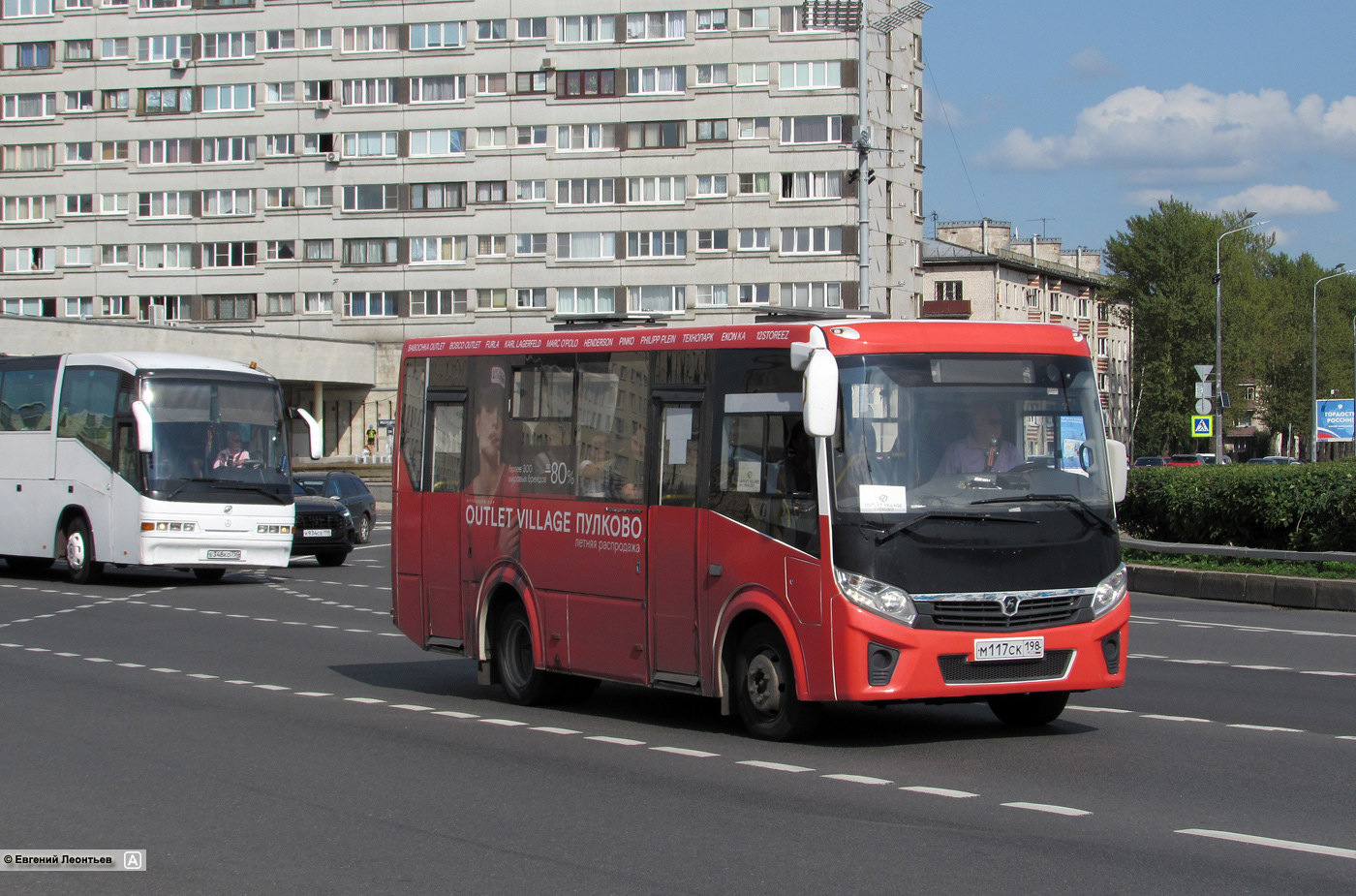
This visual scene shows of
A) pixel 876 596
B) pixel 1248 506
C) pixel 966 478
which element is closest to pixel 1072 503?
pixel 966 478

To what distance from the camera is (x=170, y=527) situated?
2480 centimetres

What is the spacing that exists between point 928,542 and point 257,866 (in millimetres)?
4277

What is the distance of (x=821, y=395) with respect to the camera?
30.5 ft

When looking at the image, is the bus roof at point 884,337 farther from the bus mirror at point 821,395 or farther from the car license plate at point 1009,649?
the car license plate at point 1009,649

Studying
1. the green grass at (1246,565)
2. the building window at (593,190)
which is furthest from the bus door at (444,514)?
the building window at (593,190)

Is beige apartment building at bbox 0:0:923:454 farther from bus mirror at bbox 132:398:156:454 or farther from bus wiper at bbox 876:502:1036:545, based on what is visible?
bus wiper at bbox 876:502:1036:545

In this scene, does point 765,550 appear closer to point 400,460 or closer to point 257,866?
point 257,866

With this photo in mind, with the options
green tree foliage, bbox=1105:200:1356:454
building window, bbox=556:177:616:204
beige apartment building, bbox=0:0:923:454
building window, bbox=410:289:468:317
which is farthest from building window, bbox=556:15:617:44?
green tree foliage, bbox=1105:200:1356:454

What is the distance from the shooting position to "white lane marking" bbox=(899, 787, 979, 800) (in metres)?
8.33

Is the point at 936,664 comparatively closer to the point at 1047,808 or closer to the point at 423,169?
the point at 1047,808

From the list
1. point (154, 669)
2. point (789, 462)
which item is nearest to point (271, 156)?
point (154, 669)

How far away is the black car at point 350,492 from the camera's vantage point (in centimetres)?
3409

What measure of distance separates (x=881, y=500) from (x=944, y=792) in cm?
183

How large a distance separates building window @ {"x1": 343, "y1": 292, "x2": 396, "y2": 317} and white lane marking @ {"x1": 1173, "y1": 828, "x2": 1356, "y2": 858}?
8409 cm
